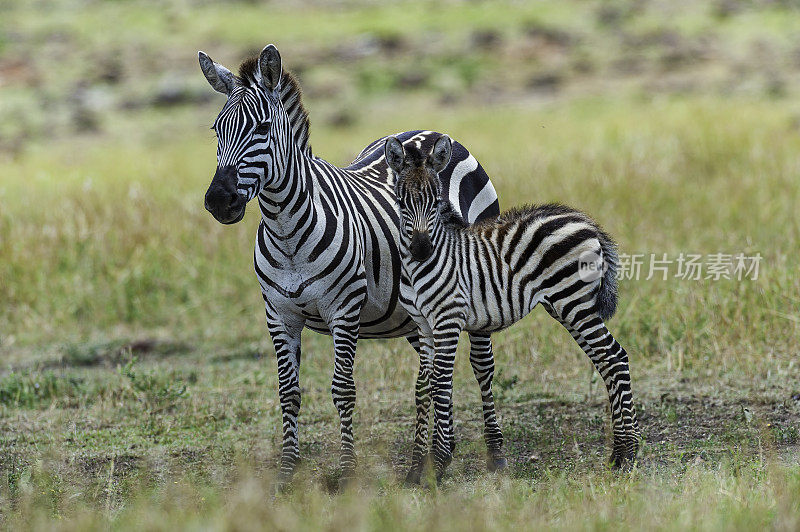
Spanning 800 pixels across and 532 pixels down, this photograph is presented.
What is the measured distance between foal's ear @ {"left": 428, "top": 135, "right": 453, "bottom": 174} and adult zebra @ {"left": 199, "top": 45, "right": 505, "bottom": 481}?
745mm

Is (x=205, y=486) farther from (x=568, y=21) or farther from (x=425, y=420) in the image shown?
(x=568, y=21)

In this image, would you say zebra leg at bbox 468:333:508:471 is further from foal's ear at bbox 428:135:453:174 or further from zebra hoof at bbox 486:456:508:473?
foal's ear at bbox 428:135:453:174

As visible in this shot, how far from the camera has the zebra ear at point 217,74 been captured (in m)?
5.68

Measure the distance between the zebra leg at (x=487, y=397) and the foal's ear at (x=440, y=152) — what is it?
53.8 inches

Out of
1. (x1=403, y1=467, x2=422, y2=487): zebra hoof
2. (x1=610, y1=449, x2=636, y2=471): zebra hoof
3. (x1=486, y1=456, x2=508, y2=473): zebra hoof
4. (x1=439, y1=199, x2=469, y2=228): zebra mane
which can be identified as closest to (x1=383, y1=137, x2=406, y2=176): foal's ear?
(x1=439, y1=199, x2=469, y2=228): zebra mane

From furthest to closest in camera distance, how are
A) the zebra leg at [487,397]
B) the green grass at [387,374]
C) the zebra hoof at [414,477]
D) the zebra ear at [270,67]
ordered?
1. the zebra leg at [487,397]
2. the zebra hoof at [414,477]
3. the zebra ear at [270,67]
4. the green grass at [387,374]

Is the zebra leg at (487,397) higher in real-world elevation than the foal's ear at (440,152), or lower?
lower

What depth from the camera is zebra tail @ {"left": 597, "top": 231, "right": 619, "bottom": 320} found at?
5.86 metres

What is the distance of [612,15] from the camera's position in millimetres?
34750

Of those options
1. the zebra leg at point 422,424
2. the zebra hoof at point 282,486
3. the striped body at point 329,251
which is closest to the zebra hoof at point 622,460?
the zebra leg at point 422,424

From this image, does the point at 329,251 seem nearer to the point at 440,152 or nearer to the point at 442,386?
the point at 440,152

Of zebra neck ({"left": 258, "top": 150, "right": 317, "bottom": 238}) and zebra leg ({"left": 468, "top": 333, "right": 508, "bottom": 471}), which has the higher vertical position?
zebra neck ({"left": 258, "top": 150, "right": 317, "bottom": 238})

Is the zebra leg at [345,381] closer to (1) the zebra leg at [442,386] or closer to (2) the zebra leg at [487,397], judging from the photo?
(1) the zebra leg at [442,386]

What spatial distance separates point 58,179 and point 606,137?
31.5ft
